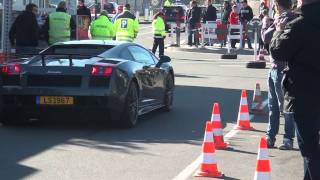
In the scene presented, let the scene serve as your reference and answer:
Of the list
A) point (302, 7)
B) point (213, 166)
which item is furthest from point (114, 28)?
point (302, 7)

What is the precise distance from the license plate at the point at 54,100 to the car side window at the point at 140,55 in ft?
5.69

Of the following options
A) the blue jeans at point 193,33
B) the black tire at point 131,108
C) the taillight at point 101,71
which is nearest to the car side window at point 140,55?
the black tire at point 131,108

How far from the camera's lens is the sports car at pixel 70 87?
10344 mm

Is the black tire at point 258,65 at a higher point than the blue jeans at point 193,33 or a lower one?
lower

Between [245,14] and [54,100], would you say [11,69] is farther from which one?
[245,14]

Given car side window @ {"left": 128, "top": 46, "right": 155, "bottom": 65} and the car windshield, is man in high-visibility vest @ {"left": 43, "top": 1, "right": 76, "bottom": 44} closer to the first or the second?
car side window @ {"left": 128, "top": 46, "right": 155, "bottom": 65}

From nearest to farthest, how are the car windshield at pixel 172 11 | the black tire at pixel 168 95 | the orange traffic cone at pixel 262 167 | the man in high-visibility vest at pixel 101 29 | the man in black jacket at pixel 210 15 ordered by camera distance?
the orange traffic cone at pixel 262 167
the black tire at pixel 168 95
the man in high-visibility vest at pixel 101 29
the man in black jacket at pixel 210 15
the car windshield at pixel 172 11

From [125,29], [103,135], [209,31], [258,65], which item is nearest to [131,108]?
[103,135]

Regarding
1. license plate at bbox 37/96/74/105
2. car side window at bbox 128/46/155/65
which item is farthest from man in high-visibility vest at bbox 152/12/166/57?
license plate at bbox 37/96/74/105

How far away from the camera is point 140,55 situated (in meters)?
12.1

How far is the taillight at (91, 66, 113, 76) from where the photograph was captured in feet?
33.9

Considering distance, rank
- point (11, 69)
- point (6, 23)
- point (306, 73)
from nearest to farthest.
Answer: point (306, 73) → point (11, 69) → point (6, 23)

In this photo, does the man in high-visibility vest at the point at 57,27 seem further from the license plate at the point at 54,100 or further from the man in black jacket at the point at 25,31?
the license plate at the point at 54,100

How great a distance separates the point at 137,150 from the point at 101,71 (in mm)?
1789
